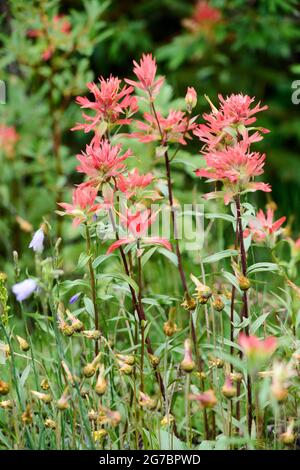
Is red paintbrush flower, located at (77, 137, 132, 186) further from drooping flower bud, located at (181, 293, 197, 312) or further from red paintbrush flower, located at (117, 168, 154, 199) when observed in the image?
drooping flower bud, located at (181, 293, 197, 312)

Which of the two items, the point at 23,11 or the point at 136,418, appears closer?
the point at 136,418

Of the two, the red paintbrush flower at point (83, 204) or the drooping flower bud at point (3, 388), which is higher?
the red paintbrush flower at point (83, 204)

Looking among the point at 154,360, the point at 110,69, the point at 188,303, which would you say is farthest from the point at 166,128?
the point at 110,69

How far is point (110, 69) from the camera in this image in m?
5.85

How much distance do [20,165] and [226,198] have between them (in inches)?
96.3

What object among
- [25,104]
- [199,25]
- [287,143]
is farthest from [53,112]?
[287,143]

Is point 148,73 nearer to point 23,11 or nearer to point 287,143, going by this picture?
point 23,11

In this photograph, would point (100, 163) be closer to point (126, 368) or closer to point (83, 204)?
point (83, 204)

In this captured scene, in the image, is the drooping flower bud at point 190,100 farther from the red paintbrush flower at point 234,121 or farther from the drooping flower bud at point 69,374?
the drooping flower bud at point 69,374

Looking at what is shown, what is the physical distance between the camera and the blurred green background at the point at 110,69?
3.38 meters

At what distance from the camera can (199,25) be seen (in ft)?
14.4

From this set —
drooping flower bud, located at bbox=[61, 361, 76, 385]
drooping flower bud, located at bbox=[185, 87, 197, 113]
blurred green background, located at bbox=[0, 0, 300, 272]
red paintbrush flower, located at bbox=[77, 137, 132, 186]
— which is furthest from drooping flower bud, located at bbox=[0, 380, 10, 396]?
blurred green background, located at bbox=[0, 0, 300, 272]

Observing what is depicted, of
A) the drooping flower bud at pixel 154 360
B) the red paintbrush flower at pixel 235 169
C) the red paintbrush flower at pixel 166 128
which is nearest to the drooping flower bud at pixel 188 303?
the drooping flower bud at pixel 154 360

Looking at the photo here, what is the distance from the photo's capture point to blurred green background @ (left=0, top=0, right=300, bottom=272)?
3383 millimetres
